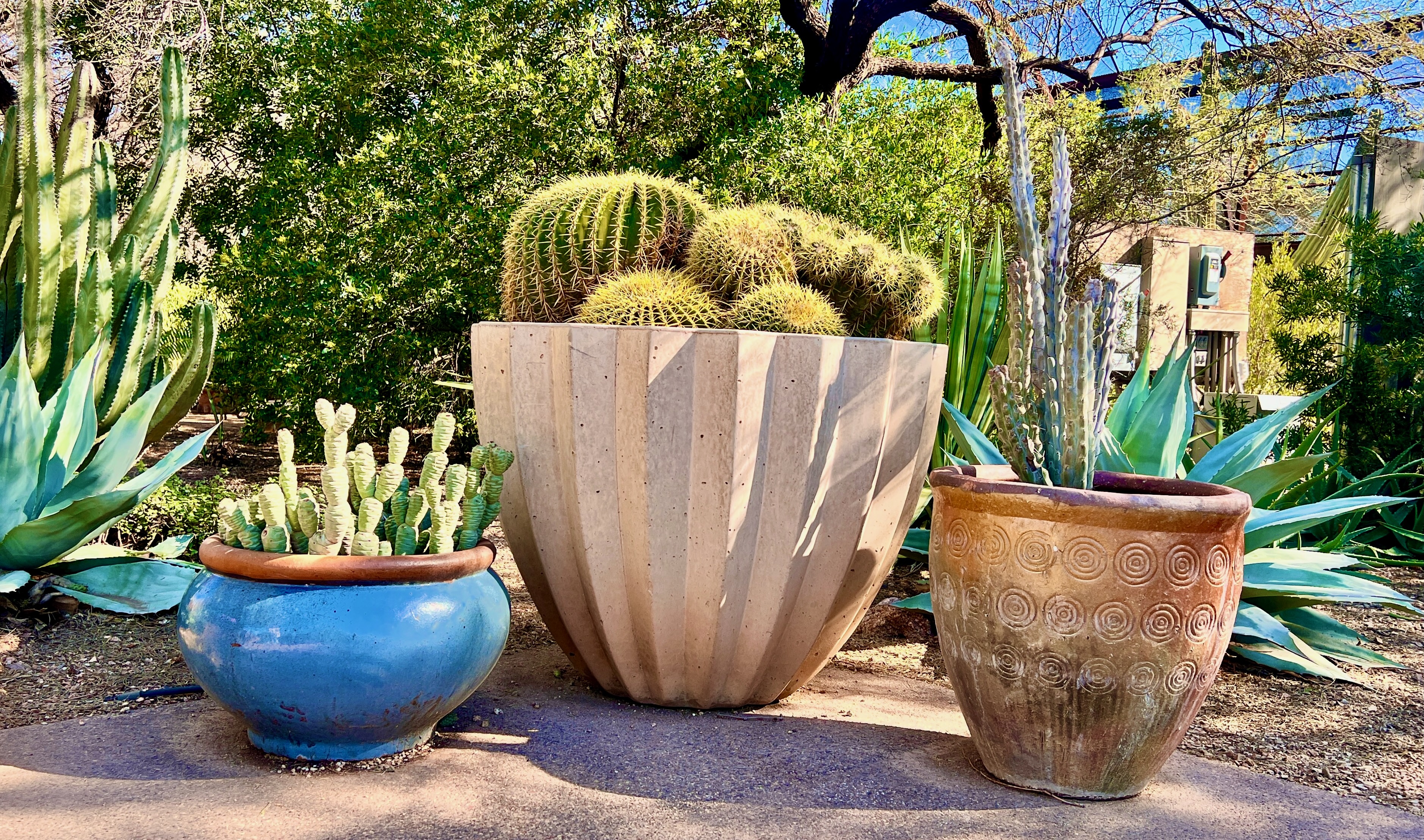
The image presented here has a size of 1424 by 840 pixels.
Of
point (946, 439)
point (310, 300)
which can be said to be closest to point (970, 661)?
point (946, 439)

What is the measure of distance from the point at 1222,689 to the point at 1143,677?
1039 mm

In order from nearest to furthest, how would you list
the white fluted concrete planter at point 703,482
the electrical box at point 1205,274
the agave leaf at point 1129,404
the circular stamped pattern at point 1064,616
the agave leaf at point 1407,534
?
the circular stamped pattern at point 1064,616 < the white fluted concrete planter at point 703,482 < the agave leaf at point 1129,404 < the agave leaf at point 1407,534 < the electrical box at point 1205,274

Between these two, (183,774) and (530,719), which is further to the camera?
(530,719)

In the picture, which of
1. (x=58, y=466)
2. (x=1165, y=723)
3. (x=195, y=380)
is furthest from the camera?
(x=195, y=380)

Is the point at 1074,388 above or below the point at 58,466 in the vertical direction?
above

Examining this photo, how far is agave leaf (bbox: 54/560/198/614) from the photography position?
282 centimetres

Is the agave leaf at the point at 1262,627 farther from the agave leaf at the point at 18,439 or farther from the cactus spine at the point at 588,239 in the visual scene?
the agave leaf at the point at 18,439

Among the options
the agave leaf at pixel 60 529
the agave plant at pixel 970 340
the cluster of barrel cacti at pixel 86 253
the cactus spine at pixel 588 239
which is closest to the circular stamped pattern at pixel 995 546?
the cactus spine at pixel 588 239

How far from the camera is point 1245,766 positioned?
6.98 feet

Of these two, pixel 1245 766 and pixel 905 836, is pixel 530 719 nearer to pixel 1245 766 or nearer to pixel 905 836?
pixel 905 836

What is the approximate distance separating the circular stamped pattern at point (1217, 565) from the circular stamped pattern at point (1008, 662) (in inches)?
13.5

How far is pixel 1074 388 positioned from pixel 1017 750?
2.16 ft

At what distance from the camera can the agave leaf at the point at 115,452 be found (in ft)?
9.29

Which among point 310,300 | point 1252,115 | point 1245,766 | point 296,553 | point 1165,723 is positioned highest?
point 1252,115
